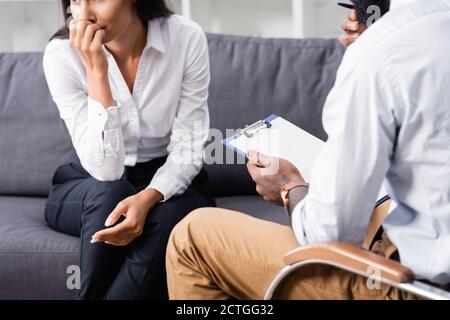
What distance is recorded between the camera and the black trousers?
1.91 metres

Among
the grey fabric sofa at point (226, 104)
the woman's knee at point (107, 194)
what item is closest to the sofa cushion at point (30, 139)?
the grey fabric sofa at point (226, 104)

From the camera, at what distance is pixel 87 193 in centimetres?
203

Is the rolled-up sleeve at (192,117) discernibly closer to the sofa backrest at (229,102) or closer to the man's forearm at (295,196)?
the sofa backrest at (229,102)

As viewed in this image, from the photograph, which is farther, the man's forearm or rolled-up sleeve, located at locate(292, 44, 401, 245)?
the man's forearm

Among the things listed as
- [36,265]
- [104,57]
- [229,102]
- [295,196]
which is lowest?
[36,265]

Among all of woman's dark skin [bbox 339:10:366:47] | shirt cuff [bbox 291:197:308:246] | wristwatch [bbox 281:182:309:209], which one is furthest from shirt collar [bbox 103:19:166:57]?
shirt cuff [bbox 291:197:308:246]

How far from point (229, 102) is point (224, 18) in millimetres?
751

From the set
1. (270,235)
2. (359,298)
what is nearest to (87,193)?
(270,235)

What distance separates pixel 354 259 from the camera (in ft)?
4.41

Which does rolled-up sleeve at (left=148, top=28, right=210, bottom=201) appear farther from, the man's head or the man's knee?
the man's head

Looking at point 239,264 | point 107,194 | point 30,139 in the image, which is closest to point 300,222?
point 239,264

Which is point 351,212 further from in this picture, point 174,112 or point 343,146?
point 174,112

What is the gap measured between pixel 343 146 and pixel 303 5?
1.64 metres

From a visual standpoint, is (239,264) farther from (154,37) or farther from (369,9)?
(154,37)
